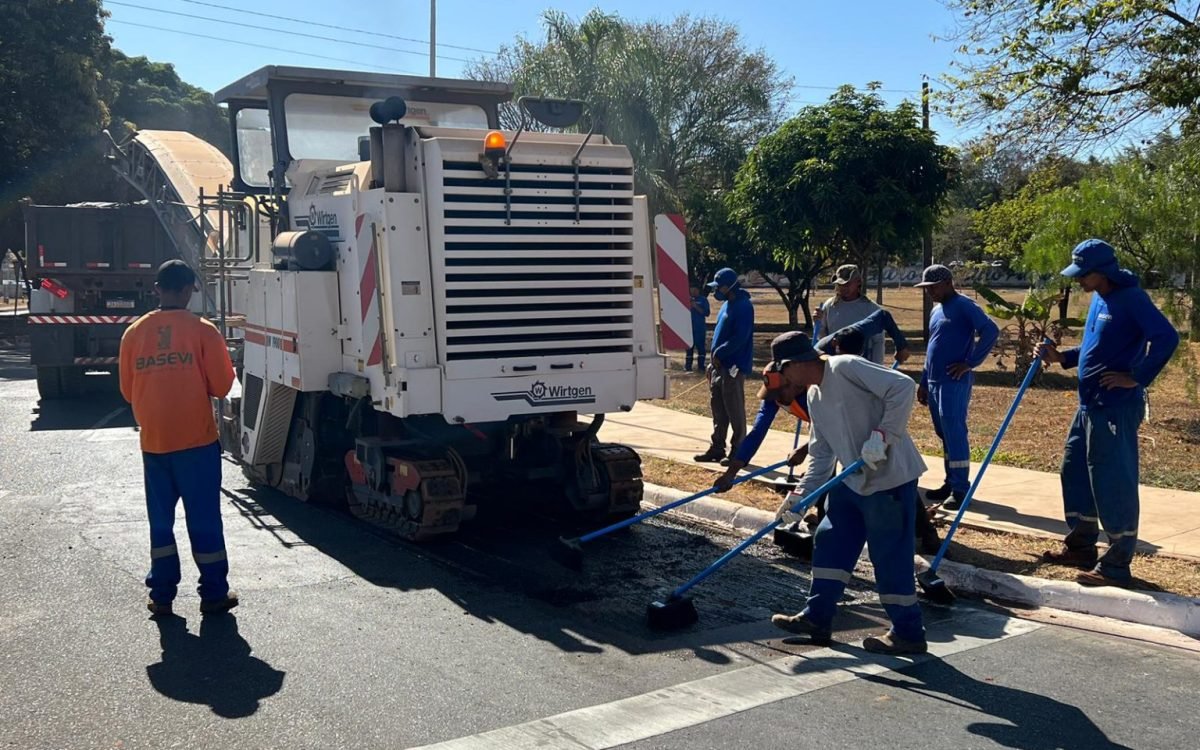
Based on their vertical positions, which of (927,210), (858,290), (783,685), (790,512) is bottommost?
(783,685)

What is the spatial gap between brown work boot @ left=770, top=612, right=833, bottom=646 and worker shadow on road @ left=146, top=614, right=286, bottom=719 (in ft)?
8.27

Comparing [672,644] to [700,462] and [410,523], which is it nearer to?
[410,523]

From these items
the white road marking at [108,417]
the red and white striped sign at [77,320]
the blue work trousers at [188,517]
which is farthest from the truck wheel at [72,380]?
the blue work trousers at [188,517]

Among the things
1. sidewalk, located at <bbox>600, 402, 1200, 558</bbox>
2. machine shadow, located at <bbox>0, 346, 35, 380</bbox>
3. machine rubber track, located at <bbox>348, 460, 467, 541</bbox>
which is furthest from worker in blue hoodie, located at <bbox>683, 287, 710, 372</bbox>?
machine shadow, located at <bbox>0, 346, 35, 380</bbox>

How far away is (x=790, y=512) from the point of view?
6.07 m

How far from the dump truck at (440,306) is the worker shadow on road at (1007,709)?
312 cm

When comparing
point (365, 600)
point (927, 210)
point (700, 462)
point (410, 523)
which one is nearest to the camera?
point (365, 600)

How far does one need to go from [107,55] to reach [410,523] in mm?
28400

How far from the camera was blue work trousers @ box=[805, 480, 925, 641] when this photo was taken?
5.66 m

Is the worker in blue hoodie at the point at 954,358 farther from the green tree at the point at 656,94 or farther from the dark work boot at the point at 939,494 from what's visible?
the green tree at the point at 656,94

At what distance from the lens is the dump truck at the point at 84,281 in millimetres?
15492

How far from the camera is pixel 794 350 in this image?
569 centimetres

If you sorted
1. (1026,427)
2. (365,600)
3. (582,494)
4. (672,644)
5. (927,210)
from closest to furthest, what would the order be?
(672,644) → (365,600) → (582,494) → (1026,427) → (927,210)

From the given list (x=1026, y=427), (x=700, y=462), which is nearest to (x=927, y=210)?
(x=1026, y=427)
